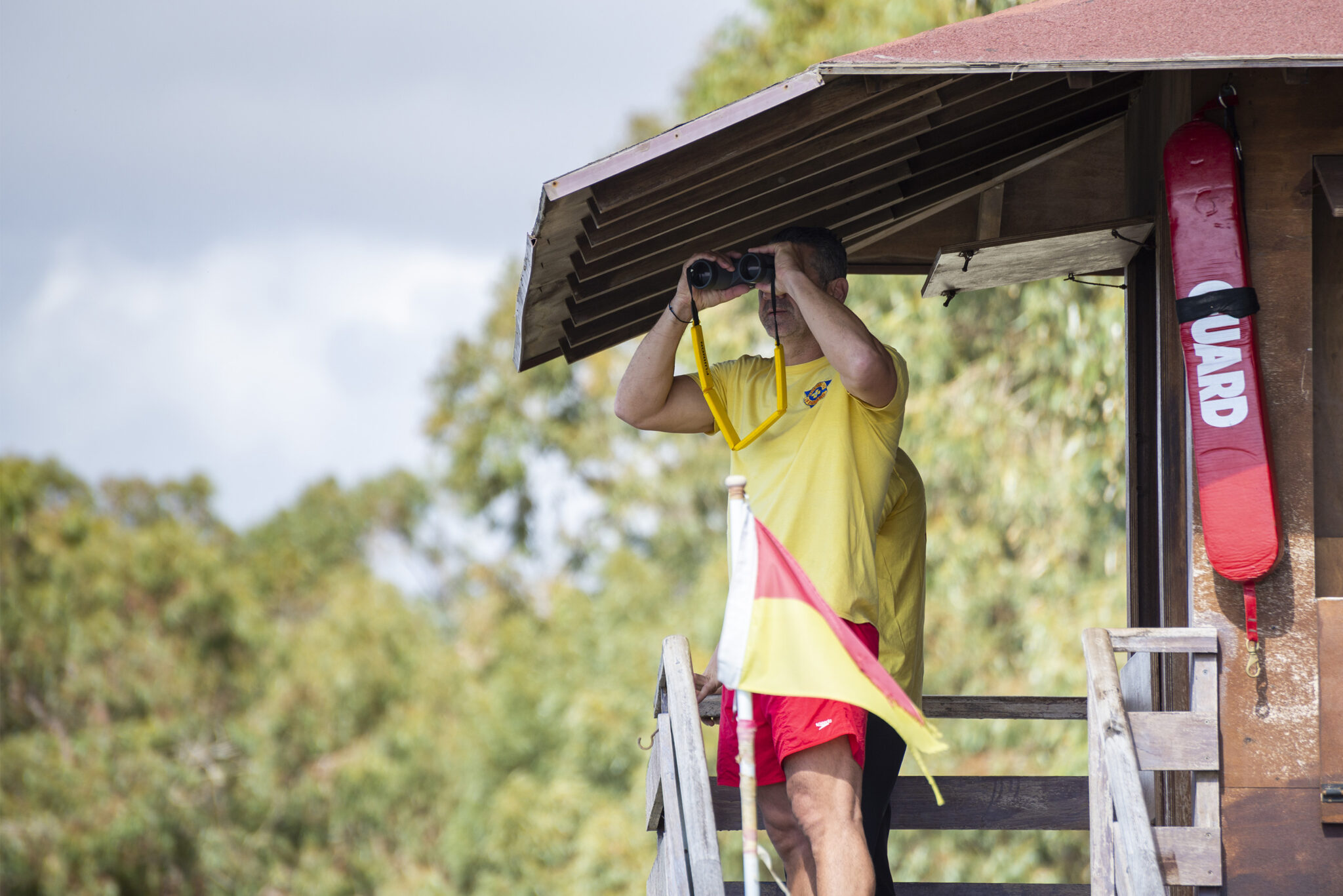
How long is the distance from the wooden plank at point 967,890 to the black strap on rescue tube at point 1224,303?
2.18 meters

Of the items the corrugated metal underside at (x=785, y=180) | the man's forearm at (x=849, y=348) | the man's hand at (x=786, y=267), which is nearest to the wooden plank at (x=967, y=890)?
the man's forearm at (x=849, y=348)

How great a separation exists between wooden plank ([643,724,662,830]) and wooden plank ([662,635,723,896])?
0.47ft

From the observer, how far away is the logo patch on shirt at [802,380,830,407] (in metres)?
4.13

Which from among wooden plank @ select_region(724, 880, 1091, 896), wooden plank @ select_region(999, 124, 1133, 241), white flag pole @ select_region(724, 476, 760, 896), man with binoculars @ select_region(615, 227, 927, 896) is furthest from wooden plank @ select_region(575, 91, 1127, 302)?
wooden plank @ select_region(724, 880, 1091, 896)

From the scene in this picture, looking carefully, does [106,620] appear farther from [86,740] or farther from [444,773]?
[444,773]

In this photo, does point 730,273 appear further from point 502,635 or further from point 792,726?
point 502,635

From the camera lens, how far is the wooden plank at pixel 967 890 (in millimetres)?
5094

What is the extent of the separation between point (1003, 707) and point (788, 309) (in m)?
2.08

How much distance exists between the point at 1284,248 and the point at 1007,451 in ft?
27.6

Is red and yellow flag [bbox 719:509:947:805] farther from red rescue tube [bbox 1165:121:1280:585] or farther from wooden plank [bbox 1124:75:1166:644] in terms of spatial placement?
wooden plank [bbox 1124:75:1166:644]

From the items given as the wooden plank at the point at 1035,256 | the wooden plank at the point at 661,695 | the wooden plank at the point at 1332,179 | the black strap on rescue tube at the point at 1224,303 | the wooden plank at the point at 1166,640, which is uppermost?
the wooden plank at the point at 1035,256

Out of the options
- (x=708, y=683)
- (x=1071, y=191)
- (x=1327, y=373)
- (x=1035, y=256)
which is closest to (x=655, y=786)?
(x=708, y=683)

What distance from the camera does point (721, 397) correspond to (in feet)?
14.6

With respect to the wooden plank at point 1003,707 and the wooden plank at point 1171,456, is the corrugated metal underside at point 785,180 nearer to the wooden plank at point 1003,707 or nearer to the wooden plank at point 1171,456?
the wooden plank at point 1171,456
